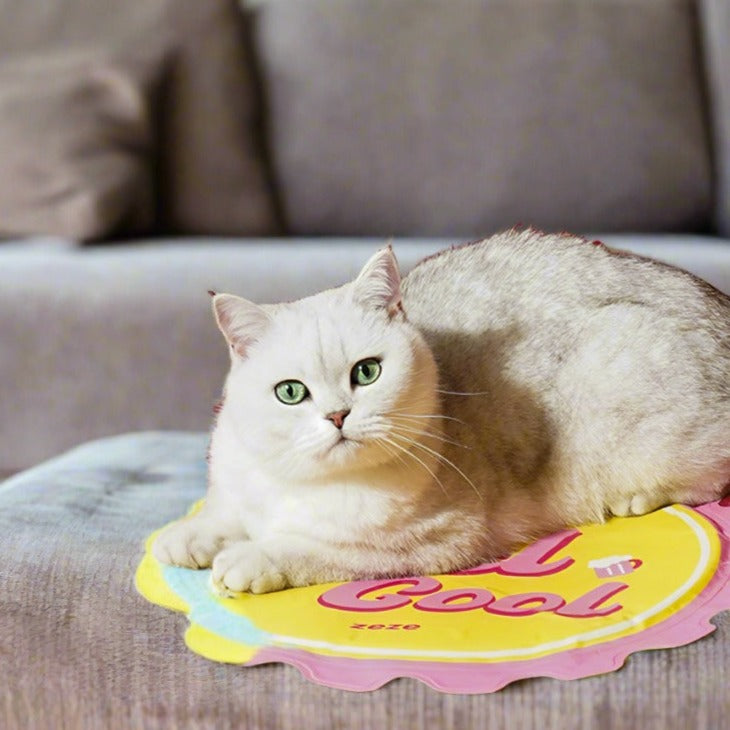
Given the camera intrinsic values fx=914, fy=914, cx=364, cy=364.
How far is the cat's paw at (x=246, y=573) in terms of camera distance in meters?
0.88

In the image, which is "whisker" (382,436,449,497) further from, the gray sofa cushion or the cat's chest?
the gray sofa cushion

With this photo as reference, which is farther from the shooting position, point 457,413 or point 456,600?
point 457,413

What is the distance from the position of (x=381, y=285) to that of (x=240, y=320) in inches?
5.7

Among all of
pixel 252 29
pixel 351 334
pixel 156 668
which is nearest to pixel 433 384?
pixel 351 334

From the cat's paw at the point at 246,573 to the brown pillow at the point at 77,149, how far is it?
119 cm

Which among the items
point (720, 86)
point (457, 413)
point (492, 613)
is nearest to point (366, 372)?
point (457, 413)

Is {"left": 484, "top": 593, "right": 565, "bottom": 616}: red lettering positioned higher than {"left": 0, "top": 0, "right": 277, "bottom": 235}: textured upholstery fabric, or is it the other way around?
{"left": 0, "top": 0, "right": 277, "bottom": 235}: textured upholstery fabric

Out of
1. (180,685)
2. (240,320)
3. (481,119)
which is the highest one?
(481,119)

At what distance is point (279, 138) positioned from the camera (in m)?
2.22

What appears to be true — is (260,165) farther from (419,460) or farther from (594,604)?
(594,604)

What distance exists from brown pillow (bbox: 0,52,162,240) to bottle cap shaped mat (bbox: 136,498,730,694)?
1142 mm

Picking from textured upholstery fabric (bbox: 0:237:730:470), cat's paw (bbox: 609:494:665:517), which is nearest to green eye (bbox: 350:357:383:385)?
cat's paw (bbox: 609:494:665:517)

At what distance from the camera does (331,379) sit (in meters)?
0.87

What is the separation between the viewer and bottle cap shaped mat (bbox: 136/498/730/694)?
30.4 inches
